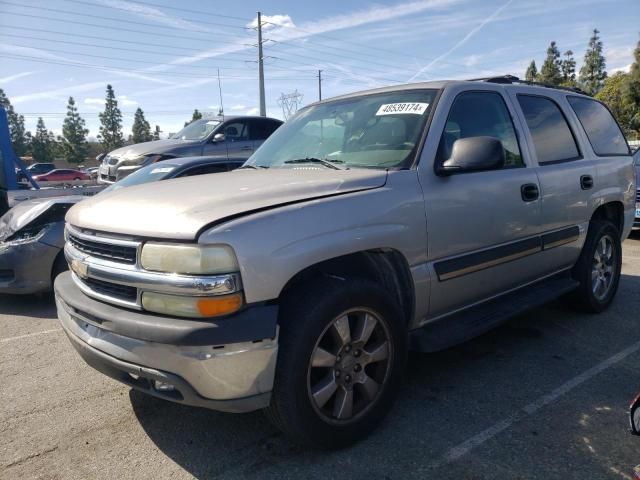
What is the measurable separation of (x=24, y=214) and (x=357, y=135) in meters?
4.01

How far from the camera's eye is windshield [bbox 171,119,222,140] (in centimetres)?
992

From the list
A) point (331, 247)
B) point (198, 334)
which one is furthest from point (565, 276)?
point (198, 334)

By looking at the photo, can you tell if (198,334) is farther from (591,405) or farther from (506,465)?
(591,405)

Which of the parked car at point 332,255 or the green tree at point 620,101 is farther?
the green tree at point 620,101

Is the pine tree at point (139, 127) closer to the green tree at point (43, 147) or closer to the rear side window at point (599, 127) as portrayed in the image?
the green tree at point (43, 147)

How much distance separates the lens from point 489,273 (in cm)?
328

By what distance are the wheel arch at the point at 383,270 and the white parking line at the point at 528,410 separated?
716mm

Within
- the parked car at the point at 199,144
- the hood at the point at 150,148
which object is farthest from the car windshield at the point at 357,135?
the hood at the point at 150,148

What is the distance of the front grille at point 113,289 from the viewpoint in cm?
225

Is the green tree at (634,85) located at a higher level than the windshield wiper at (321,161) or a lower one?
higher

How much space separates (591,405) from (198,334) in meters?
2.37

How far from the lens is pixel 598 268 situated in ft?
14.9

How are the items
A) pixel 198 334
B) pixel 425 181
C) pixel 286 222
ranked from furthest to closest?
pixel 425 181
pixel 286 222
pixel 198 334

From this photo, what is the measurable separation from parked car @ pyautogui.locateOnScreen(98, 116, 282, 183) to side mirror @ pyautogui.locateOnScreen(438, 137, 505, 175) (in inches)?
267
